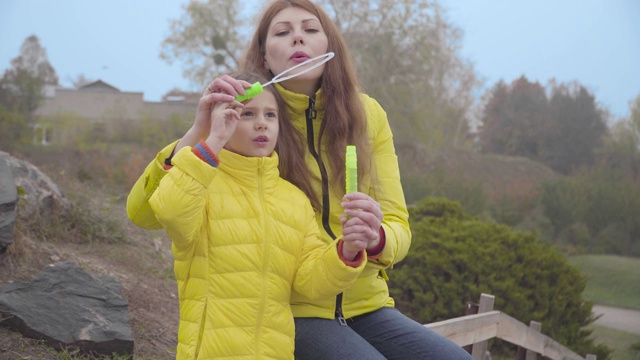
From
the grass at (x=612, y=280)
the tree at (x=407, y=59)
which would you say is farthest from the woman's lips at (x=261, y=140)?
the tree at (x=407, y=59)

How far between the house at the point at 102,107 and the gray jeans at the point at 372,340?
14.1 m

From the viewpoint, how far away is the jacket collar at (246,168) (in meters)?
2.34

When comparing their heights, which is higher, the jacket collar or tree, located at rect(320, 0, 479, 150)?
tree, located at rect(320, 0, 479, 150)

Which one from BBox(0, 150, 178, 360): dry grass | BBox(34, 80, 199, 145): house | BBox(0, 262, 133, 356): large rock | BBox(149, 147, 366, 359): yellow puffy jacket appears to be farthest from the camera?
BBox(34, 80, 199, 145): house

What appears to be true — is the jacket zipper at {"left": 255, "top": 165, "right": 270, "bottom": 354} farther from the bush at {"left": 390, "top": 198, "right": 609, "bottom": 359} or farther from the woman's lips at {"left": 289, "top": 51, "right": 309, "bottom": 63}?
the bush at {"left": 390, "top": 198, "right": 609, "bottom": 359}

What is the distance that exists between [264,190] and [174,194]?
361 mm

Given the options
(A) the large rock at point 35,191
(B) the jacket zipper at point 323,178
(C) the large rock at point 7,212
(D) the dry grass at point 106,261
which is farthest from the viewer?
(A) the large rock at point 35,191

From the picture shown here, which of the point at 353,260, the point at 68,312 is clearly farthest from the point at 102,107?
the point at 353,260

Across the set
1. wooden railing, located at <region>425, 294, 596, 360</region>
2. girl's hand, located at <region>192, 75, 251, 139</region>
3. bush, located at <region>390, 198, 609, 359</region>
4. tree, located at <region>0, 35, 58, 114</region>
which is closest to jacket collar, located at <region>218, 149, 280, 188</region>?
girl's hand, located at <region>192, 75, 251, 139</region>

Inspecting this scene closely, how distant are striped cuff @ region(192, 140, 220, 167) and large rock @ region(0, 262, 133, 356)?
1790 mm

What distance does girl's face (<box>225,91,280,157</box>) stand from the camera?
236 centimetres

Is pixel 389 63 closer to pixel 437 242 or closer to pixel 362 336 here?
pixel 437 242

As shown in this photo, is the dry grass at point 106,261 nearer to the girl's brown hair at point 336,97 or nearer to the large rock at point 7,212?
the large rock at point 7,212

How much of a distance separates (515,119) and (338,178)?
2047cm
